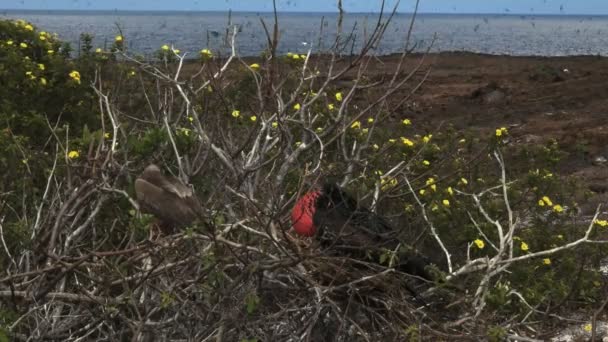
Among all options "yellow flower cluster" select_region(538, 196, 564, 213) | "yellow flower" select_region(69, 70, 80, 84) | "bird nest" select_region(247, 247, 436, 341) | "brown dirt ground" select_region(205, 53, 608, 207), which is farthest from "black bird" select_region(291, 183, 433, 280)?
"brown dirt ground" select_region(205, 53, 608, 207)

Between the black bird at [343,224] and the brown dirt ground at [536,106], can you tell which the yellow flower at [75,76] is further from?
the brown dirt ground at [536,106]

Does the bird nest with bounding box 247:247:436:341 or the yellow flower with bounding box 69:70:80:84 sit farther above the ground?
the yellow flower with bounding box 69:70:80:84

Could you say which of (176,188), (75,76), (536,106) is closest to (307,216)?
(176,188)

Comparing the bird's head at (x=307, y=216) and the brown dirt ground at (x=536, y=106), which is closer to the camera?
the bird's head at (x=307, y=216)

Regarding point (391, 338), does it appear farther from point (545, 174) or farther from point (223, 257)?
point (545, 174)

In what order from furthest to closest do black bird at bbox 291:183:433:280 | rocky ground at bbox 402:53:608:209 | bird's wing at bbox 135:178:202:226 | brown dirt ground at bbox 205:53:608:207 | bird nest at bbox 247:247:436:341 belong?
brown dirt ground at bbox 205:53:608:207 → rocky ground at bbox 402:53:608:209 → black bird at bbox 291:183:433:280 → bird nest at bbox 247:247:436:341 → bird's wing at bbox 135:178:202:226

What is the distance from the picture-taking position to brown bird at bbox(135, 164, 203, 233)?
294 centimetres

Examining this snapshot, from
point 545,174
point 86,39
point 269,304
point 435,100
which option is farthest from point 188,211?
point 435,100

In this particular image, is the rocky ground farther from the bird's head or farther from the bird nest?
the bird nest

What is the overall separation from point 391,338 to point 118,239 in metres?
1.66

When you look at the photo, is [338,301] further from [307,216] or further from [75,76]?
[75,76]

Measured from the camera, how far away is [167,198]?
2.97m


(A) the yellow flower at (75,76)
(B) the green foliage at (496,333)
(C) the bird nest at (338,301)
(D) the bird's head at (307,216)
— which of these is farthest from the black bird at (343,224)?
(A) the yellow flower at (75,76)

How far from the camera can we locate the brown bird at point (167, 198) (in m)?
2.94
